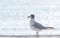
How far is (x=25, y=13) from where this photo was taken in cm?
623

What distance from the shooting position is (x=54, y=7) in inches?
275

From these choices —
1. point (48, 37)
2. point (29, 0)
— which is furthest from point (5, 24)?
point (29, 0)

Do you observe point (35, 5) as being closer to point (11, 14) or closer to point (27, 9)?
point (27, 9)

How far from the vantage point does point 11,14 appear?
20.0ft

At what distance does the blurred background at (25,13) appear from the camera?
4.79 metres

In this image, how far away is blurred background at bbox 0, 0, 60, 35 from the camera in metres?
4.79

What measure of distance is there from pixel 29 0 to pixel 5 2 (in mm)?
925

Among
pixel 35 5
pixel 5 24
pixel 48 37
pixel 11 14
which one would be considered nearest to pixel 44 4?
pixel 35 5

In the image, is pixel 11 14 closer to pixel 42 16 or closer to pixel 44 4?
pixel 42 16

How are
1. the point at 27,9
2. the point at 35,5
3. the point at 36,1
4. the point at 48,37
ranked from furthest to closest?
1. the point at 36,1
2. the point at 35,5
3. the point at 27,9
4. the point at 48,37

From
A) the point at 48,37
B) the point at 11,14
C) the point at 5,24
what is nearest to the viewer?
the point at 48,37

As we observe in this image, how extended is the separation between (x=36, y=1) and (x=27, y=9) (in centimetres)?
110

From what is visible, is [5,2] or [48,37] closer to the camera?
[48,37]

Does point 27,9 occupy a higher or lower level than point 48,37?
lower
